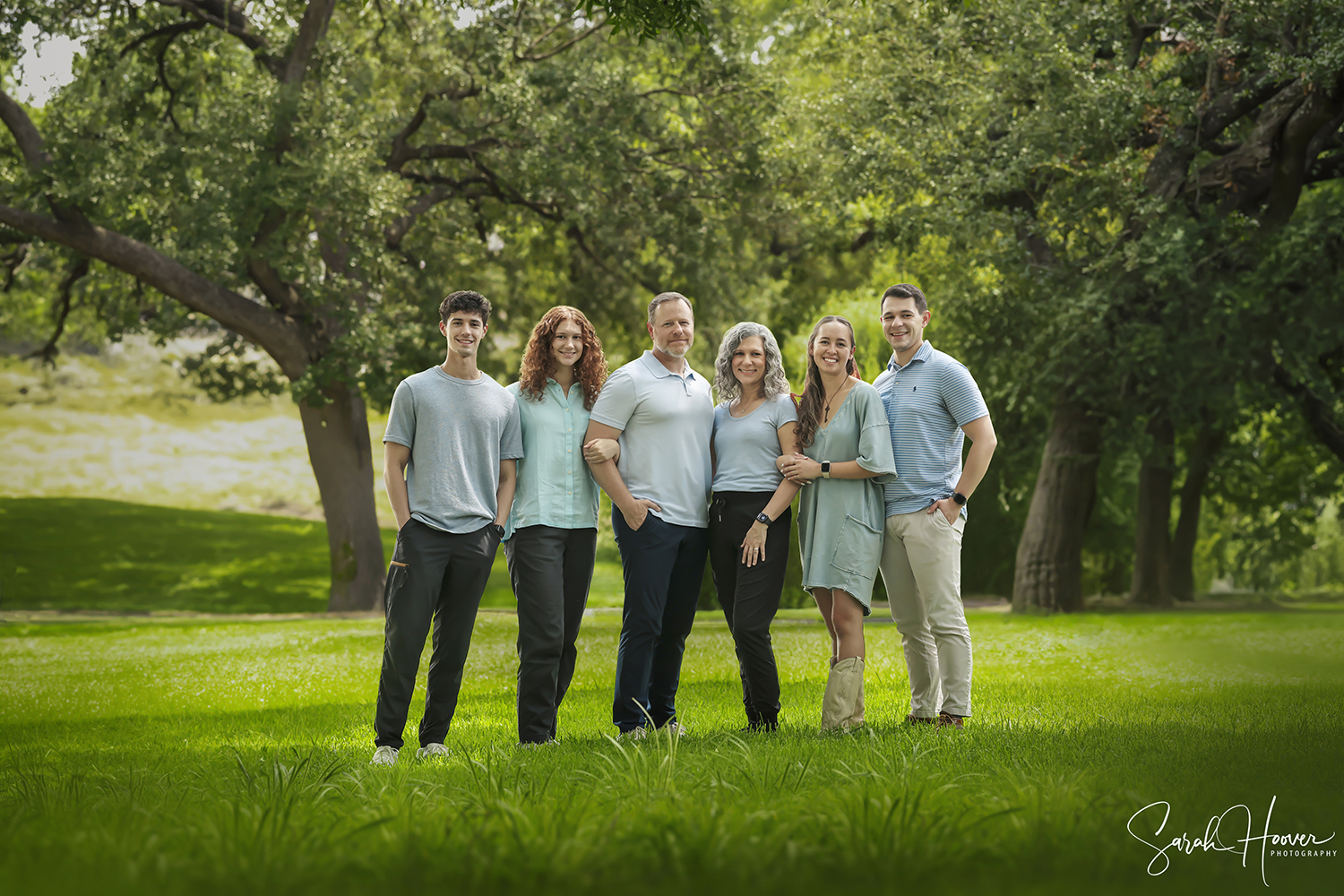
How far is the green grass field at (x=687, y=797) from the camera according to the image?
107 inches

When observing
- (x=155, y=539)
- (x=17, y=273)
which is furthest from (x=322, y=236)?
(x=155, y=539)

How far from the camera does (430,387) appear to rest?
500 centimetres

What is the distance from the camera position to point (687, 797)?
3494 millimetres

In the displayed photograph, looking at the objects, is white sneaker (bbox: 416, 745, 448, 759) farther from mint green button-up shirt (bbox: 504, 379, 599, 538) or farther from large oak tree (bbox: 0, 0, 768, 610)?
large oak tree (bbox: 0, 0, 768, 610)

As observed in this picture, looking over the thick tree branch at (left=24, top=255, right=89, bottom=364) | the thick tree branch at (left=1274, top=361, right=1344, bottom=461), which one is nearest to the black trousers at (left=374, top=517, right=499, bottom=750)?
the thick tree branch at (left=24, top=255, right=89, bottom=364)

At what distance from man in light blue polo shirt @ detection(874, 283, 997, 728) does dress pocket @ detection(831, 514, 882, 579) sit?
0.28m

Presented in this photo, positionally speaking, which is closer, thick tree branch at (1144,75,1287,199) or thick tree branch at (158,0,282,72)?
thick tree branch at (1144,75,1287,199)

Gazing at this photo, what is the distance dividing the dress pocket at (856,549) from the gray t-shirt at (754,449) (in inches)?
17.3

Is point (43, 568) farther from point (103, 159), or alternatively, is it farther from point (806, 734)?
point (806, 734)

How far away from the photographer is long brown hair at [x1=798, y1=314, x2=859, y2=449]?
517 centimetres

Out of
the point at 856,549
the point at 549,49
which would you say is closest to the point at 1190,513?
the point at 549,49

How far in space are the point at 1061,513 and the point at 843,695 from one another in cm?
1320

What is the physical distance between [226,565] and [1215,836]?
103 ft

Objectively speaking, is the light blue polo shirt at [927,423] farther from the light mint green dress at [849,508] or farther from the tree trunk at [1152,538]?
the tree trunk at [1152,538]
